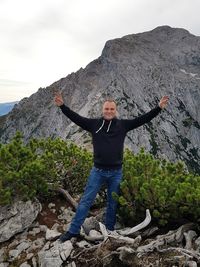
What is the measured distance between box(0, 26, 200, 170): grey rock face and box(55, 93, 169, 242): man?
110947 mm

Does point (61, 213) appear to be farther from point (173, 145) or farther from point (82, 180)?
A: point (173, 145)

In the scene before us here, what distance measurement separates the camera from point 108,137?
431 inches

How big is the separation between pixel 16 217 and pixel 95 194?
286 cm

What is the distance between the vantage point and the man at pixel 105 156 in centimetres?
1088

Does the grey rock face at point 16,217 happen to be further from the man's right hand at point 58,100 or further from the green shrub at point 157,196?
the man's right hand at point 58,100

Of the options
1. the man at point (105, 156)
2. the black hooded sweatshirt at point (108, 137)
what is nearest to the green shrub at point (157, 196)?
the man at point (105, 156)

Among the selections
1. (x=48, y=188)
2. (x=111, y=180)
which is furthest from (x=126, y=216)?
(x=48, y=188)

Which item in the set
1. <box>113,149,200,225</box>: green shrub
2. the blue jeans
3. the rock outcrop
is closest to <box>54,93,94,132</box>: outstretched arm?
the blue jeans

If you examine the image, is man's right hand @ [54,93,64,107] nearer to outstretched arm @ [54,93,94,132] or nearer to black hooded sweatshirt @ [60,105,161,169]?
outstretched arm @ [54,93,94,132]

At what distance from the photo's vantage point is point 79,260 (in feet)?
33.5

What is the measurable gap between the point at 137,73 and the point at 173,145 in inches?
1294

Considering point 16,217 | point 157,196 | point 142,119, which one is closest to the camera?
point 157,196

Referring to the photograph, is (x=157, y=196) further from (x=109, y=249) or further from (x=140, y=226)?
(x=109, y=249)

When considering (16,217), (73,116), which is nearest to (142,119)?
(73,116)
